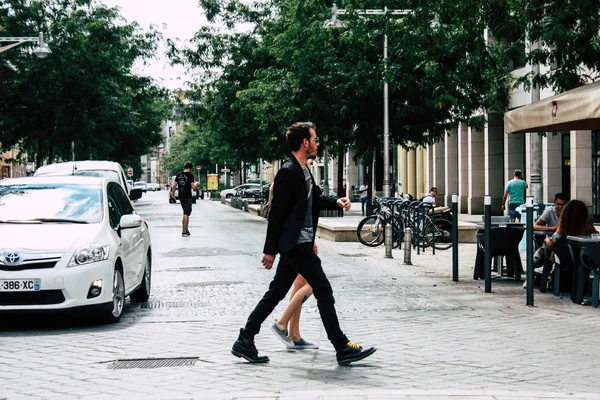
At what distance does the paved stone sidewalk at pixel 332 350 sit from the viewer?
646cm

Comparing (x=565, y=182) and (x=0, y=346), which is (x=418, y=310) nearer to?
(x=0, y=346)

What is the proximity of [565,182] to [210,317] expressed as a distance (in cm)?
2577

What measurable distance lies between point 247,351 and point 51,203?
13.0 feet

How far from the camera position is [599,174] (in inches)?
1241

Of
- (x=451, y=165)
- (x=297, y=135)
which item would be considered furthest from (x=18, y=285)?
(x=451, y=165)

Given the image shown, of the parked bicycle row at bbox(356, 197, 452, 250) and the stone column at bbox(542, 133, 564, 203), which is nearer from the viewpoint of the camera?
the parked bicycle row at bbox(356, 197, 452, 250)

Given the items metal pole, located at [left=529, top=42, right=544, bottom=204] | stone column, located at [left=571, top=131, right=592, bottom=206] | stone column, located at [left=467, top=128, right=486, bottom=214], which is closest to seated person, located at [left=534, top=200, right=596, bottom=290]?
metal pole, located at [left=529, top=42, right=544, bottom=204]

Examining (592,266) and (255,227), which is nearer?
(592,266)

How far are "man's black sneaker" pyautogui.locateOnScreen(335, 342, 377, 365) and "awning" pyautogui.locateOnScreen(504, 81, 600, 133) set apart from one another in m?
4.30

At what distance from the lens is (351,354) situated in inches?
284

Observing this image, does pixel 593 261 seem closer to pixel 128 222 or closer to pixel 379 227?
pixel 128 222

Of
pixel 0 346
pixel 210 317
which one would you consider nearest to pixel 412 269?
pixel 210 317

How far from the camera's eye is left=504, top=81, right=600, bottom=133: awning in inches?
407

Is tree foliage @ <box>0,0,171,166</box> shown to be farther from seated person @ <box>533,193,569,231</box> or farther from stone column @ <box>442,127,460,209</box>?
seated person @ <box>533,193,569,231</box>
